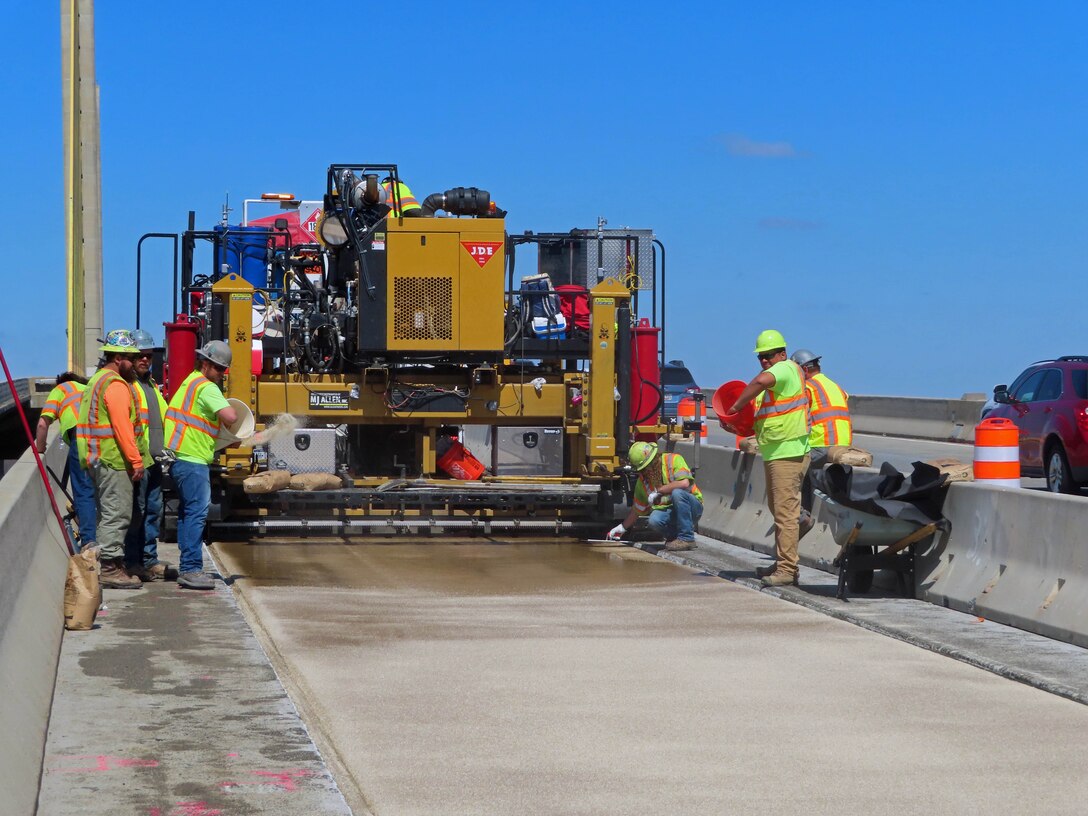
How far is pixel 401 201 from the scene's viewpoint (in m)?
16.8

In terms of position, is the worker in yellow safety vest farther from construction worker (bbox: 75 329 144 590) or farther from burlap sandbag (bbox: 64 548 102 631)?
burlap sandbag (bbox: 64 548 102 631)

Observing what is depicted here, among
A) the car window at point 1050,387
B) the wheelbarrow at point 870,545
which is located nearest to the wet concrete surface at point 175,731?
the wheelbarrow at point 870,545

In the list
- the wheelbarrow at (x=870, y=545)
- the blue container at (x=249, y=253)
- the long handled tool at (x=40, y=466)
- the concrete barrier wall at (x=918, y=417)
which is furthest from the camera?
the concrete barrier wall at (x=918, y=417)

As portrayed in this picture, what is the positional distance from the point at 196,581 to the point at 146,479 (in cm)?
90

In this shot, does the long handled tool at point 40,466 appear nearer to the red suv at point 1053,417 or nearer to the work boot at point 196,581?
the work boot at point 196,581

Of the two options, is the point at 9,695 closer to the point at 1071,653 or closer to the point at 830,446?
the point at 1071,653

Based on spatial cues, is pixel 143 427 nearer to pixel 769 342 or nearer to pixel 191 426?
pixel 191 426

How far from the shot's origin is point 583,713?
8.08 metres

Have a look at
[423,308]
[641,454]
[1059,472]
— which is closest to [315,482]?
[423,308]

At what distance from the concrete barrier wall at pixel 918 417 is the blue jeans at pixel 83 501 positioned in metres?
21.1

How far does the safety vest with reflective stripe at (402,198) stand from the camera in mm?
16656

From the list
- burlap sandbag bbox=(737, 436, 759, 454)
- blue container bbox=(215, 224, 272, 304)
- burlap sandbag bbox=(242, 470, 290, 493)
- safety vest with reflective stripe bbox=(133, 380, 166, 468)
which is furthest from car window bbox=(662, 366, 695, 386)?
safety vest with reflective stripe bbox=(133, 380, 166, 468)

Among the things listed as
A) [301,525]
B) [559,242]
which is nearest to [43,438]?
[301,525]

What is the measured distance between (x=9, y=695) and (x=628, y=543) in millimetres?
10156
